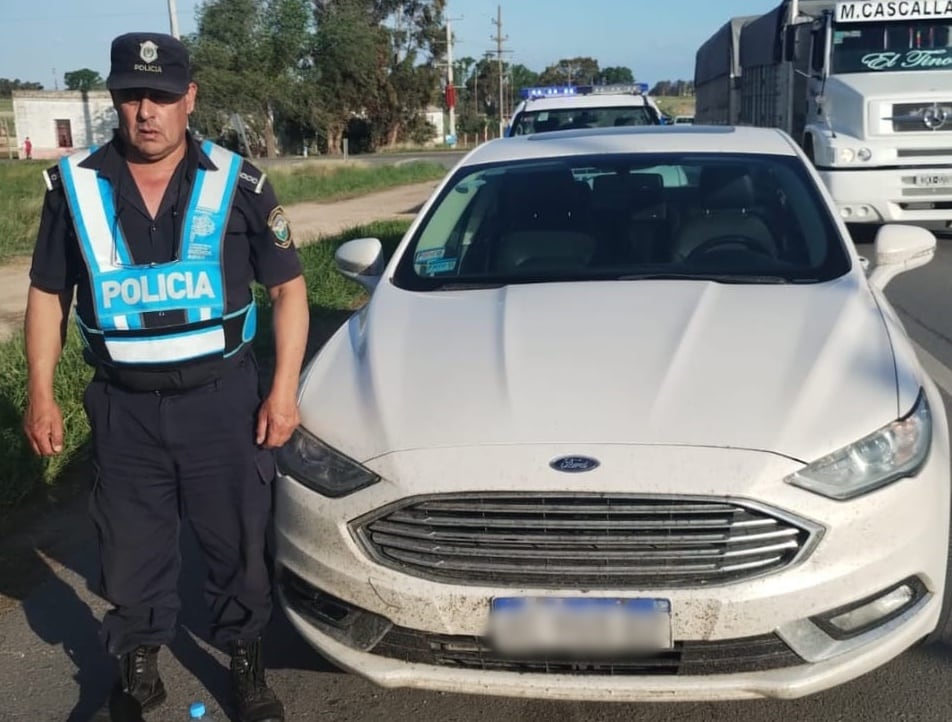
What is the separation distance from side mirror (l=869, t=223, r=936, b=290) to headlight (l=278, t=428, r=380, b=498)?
7.28 ft

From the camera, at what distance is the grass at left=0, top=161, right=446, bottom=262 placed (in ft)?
48.2

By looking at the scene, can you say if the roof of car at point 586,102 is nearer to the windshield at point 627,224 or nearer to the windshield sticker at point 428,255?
the windshield at point 627,224

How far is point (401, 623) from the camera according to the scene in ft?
8.71

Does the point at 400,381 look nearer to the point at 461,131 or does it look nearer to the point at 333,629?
the point at 333,629

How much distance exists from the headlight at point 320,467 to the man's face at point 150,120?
0.83 m

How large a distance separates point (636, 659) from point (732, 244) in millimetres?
1957

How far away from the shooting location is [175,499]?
2.92 meters

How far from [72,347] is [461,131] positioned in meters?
80.7

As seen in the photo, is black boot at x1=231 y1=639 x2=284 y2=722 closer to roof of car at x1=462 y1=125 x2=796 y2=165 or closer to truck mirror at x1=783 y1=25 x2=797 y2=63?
roof of car at x1=462 y1=125 x2=796 y2=165

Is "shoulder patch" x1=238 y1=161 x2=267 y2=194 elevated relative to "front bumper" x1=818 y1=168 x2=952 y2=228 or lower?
elevated

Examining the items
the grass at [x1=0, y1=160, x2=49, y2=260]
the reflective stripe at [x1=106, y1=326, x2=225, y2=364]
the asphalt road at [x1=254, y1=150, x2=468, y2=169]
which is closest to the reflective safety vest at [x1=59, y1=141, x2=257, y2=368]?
the reflective stripe at [x1=106, y1=326, x2=225, y2=364]

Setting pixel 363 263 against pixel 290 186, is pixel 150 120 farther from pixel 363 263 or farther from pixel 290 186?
pixel 290 186

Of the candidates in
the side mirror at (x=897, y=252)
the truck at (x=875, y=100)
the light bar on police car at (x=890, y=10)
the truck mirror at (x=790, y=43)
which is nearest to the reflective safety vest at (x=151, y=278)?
the side mirror at (x=897, y=252)

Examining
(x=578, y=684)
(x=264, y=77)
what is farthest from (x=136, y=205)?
(x=264, y=77)
